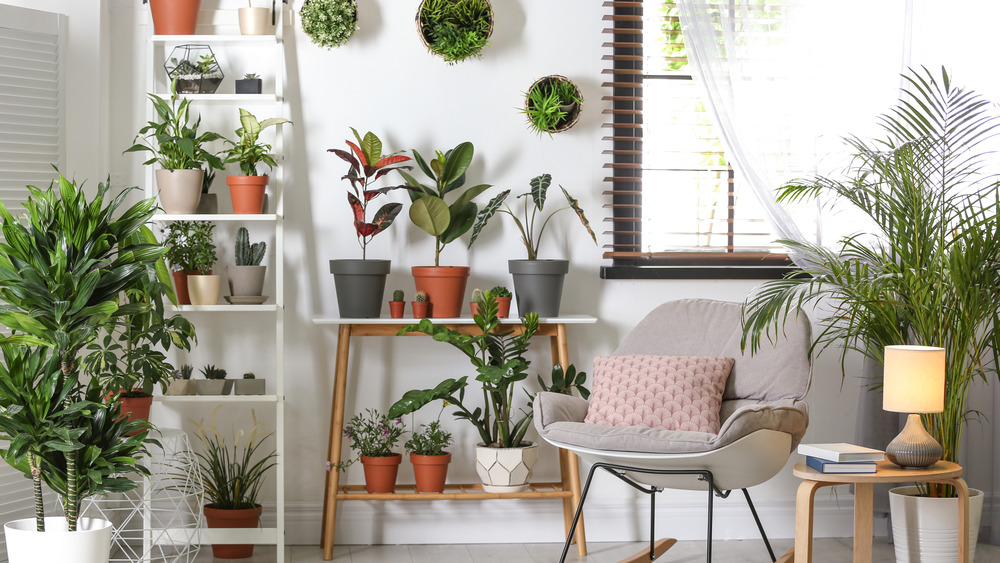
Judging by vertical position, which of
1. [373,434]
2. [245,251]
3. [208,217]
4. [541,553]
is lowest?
[541,553]

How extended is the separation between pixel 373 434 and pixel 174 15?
161 centimetres

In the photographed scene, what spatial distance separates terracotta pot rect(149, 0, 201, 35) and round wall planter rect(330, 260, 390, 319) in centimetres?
95

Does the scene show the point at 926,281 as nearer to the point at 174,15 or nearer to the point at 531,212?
the point at 531,212

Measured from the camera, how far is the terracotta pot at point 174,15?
3141 millimetres

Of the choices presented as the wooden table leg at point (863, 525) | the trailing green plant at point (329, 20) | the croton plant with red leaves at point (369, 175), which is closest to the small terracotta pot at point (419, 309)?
the croton plant with red leaves at point (369, 175)

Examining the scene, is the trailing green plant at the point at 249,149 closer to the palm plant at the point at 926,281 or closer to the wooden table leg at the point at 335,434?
the wooden table leg at the point at 335,434

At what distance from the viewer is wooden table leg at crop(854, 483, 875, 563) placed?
2643 mm

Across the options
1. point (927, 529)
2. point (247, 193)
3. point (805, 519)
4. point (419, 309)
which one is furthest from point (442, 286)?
point (927, 529)

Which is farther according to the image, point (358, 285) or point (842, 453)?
point (358, 285)

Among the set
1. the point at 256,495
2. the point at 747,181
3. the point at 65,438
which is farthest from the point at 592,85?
the point at 65,438

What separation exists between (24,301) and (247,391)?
911mm

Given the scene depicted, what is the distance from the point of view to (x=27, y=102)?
309 centimetres

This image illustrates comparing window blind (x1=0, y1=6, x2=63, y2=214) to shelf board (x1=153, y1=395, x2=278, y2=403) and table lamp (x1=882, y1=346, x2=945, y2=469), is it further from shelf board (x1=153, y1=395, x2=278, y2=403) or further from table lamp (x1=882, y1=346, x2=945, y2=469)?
table lamp (x1=882, y1=346, x2=945, y2=469)

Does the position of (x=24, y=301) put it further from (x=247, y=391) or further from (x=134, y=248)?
(x=247, y=391)
